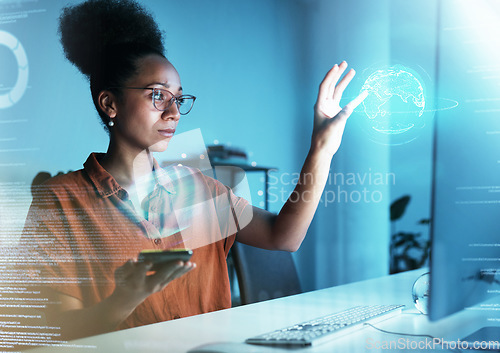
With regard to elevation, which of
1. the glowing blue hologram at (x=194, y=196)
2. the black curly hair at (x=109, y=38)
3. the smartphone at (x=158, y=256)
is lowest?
the smartphone at (x=158, y=256)

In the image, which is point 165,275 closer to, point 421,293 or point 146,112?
point 146,112

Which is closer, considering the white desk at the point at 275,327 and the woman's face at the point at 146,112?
the white desk at the point at 275,327

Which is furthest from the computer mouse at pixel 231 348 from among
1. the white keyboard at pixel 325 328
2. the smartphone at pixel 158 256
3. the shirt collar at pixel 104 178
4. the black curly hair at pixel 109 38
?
the black curly hair at pixel 109 38

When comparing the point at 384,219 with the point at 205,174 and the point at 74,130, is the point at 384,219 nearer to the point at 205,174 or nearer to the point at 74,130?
the point at 205,174

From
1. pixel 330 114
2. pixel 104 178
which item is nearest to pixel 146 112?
pixel 104 178

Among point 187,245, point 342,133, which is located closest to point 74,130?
point 187,245

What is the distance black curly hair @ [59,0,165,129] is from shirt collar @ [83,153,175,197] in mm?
104

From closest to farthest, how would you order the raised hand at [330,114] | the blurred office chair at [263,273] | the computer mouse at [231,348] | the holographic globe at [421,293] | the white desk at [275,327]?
the computer mouse at [231,348]
the white desk at [275,327]
the holographic globe at [421,293]
the raised hand at [330,114]
the blurred office chair at [263,273]

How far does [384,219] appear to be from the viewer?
1.04m

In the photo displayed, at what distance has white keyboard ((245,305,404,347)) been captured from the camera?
2.25ft

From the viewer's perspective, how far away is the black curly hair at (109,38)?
3.59 ft

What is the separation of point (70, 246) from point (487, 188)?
849 mm

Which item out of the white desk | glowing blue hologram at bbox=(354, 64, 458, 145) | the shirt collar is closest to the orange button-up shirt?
the shirt collar
